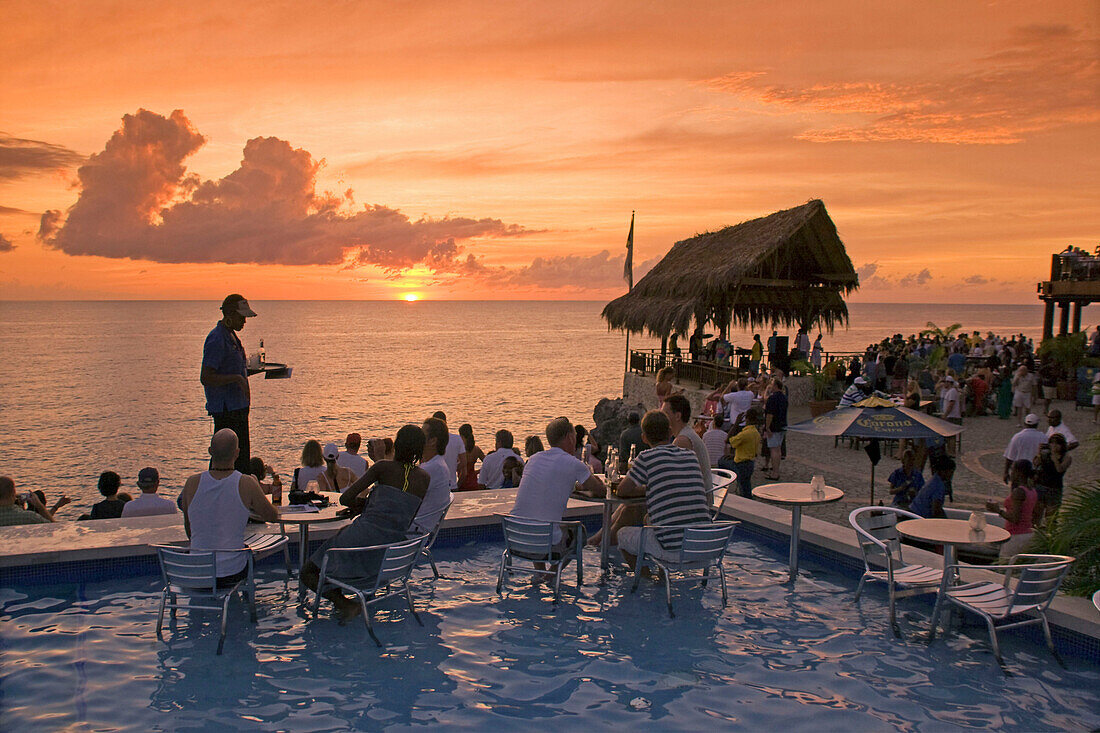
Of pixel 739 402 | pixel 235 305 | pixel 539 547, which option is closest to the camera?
pixel 539 547

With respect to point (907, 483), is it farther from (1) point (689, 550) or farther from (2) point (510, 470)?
(2) point (510, 470)

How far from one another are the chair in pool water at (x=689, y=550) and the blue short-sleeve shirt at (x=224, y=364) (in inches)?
161

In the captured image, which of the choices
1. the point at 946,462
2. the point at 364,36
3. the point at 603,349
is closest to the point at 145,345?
the point at 603,349

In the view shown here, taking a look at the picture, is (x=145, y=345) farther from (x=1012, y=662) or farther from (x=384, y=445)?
(x=1012, y=662)

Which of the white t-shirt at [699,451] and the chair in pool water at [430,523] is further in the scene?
the white t-shirt at [699,451]

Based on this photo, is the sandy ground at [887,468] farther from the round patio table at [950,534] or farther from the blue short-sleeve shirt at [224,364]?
the blue short-sleeve shirt at [224,364]

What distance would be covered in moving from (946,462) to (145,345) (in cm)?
9357

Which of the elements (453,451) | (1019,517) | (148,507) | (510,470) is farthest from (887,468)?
(148,507)

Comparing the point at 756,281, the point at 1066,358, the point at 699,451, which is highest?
the point at 756,281

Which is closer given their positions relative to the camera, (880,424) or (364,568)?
(364,568)

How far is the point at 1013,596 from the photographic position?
459cm

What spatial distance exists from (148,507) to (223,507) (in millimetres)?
2802

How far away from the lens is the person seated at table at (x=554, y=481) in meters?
5.69

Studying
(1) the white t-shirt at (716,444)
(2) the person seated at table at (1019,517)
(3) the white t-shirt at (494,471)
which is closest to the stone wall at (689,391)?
(1) the white t-shirt at (716,444)
